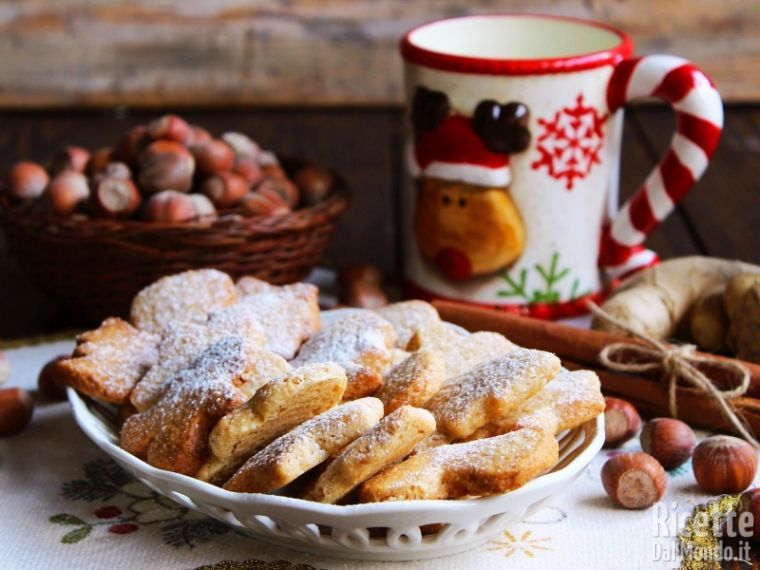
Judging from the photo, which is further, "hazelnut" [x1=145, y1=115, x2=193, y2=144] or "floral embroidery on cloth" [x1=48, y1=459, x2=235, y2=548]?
"hazelnut" [x1=145, y1=115, x2=193, y2=144]

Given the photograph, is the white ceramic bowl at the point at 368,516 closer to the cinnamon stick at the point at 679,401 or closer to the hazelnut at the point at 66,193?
the cinnamon stick at the point at 679,401

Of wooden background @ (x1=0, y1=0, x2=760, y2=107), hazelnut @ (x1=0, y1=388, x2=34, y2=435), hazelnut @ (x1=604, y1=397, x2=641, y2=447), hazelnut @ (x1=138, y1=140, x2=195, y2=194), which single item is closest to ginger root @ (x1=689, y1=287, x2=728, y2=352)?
hazelnut @ (x1=604, y1=397, x2=641, y2=447)

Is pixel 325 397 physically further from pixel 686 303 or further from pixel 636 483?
pixel 686 303

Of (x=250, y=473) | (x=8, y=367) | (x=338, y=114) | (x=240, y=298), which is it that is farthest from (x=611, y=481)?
(x=338, y=114)

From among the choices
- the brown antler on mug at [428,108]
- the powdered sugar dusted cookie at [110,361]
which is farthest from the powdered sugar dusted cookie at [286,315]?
the brown antler on mug at [428,108]

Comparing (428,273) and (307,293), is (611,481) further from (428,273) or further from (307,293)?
(428,273)

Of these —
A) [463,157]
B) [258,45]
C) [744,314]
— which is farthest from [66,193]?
[258,45]

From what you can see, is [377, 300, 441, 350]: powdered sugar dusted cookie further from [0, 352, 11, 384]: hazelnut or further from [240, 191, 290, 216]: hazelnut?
[0, 352, 11, 384]: hazelnut
